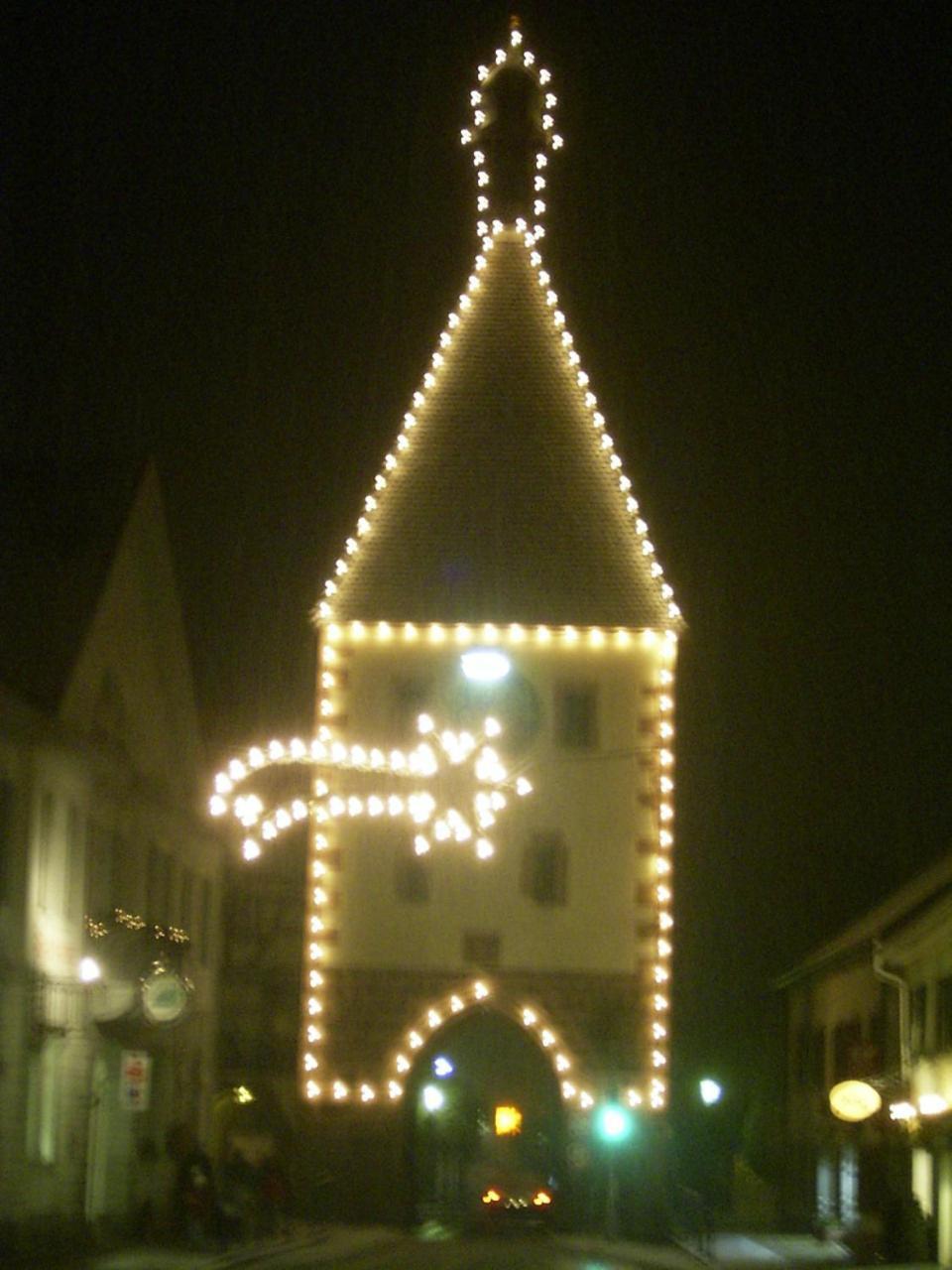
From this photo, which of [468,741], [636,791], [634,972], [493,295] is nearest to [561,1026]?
[634,972]

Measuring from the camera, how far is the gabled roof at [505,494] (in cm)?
4438

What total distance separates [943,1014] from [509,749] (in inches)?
429

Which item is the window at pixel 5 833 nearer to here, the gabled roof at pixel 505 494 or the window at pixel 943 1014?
the window at pixel 943 1014

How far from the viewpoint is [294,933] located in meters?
55.2

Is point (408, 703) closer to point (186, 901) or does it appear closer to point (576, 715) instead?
point (576, 715)

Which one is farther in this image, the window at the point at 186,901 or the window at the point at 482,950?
the window at the point at 482,950

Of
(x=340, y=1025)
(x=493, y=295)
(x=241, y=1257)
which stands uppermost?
(x=493, y=295)

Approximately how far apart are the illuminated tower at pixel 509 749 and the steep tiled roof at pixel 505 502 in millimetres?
41

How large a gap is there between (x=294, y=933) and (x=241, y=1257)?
73.4ft

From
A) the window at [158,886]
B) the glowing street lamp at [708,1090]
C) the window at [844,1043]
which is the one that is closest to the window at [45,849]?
the window at [158,886]

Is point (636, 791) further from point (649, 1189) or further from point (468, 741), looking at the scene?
point (468, 741)

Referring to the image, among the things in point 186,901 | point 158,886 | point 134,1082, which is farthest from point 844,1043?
point 134,1082

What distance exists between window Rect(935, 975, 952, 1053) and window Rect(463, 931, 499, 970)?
989 centimetres

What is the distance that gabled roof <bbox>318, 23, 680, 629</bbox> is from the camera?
44.4 meters
